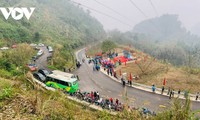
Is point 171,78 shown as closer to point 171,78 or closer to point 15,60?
point 171,78

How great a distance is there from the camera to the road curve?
83.8 ft

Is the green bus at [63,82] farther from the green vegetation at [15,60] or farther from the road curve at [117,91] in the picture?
the green vegetation at [15,60]

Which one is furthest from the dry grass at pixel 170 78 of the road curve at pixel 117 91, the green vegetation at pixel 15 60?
the green vegetation at pixel 15 60

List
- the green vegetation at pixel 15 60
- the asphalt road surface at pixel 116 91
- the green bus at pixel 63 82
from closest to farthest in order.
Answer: the asphalt road surface at pixel 116 91 → the green bus at pixel 63 82 → the green vegetation at pixel 15 60

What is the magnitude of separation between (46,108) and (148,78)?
27.5m

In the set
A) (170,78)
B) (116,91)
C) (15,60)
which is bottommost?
(116,91)

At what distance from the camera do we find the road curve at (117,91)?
83.8 ft

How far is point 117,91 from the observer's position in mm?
30172

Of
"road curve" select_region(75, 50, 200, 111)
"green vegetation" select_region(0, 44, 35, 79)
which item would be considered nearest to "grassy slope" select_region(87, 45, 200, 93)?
"road curve" select_region(75, 50, 200, 111)

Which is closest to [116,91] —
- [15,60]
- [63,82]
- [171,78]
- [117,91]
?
[117,91]

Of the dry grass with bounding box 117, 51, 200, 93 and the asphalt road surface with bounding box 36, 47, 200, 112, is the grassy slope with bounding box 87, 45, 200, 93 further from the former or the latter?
the asphalt road surface with bounding box 36, 47, 200, 112

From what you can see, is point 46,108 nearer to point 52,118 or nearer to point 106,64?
point 52,118

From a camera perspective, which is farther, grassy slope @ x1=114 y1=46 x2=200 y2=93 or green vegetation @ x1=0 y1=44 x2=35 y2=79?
grassy slope @ x1=114 y1=46 x2=200 y2=93

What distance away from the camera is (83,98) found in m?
23.8
